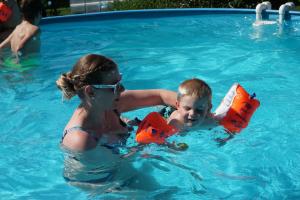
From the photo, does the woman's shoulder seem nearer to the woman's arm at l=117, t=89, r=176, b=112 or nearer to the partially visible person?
the woman's arm at l=117, t=89, r=176, b=112

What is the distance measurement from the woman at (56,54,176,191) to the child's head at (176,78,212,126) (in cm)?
52

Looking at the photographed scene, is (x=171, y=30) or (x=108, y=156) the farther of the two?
(x=171, y=30)

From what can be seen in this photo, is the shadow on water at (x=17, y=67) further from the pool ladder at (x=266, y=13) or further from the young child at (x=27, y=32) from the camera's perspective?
the pool ladder at (x=266, y=13)

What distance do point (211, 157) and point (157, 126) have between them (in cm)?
93

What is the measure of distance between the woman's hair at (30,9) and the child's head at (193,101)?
3532 millimetres

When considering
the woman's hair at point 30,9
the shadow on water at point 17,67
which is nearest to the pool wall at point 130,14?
the shadow on water at point 17,67

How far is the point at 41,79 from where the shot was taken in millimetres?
6723

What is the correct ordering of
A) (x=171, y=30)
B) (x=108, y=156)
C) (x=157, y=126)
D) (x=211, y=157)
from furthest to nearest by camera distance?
(x=171, y=30), (x=211, y=157), (x=157, y=126), (x=108, y=156)

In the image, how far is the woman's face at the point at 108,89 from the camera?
313 cm

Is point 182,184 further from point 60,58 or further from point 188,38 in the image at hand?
point 188,38

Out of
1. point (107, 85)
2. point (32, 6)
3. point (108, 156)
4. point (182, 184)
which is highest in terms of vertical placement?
point (32, 6)

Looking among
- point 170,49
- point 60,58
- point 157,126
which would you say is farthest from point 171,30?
point 157,126

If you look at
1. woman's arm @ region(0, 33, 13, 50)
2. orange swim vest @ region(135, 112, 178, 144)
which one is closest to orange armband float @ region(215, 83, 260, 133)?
orange swim vest @ region(135, 112, 178, 144)

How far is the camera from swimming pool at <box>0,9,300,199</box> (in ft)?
12.9
